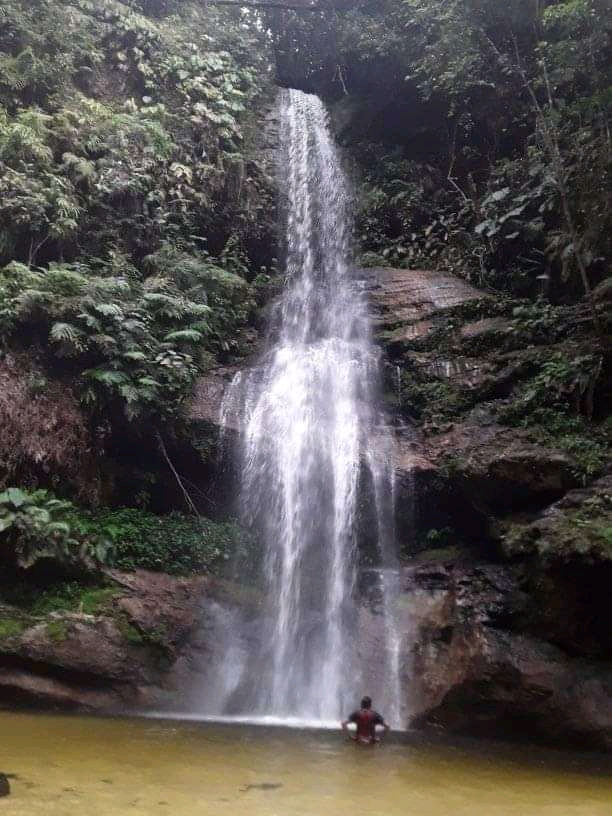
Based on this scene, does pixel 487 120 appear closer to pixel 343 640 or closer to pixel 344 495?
pixel 344 495

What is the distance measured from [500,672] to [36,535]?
6.17 metres

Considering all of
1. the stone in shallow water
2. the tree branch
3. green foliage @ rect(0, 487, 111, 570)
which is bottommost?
the stone in shallow water

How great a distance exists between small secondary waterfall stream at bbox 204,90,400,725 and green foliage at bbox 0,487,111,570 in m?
2.16

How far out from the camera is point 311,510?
10547mm

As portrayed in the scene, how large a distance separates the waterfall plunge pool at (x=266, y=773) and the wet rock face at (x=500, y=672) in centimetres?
39

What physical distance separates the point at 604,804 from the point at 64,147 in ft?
47.6

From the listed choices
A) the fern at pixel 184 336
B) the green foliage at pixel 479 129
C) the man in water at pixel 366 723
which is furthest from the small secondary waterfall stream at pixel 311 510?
the green foliage at pixel 479 129

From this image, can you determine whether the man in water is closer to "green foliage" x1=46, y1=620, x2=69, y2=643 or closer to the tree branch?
"green foliage" x1=46, y1=620, x2=69, y2=643

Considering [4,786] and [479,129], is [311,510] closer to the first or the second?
[4,786]

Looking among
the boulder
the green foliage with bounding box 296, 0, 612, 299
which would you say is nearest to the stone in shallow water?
the green foliage with bounding box 296, 0, 612, 299

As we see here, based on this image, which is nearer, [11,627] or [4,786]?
[4,786]

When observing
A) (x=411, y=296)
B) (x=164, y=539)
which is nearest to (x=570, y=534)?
(x=164, y=539)

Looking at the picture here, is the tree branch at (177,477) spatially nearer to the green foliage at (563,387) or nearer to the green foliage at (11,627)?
the green foliage at (11,627)

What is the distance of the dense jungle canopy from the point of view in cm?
1030
